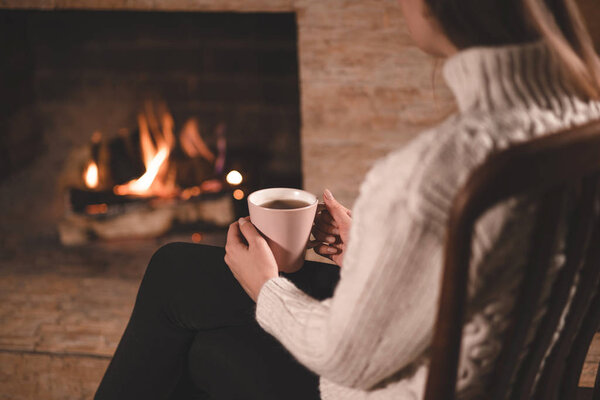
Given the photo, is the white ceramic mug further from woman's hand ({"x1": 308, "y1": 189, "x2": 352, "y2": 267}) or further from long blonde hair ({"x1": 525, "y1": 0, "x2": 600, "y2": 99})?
long blonde hair ({"x1": 525, "y1": 0, "x2": 600, "y2": 99})

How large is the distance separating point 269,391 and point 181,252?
279 mm

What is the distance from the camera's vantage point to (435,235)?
1.46 feet

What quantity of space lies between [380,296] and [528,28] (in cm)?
29

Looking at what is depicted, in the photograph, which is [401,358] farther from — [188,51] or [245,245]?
[188,51]

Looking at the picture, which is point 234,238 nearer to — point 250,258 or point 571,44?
point 250,258

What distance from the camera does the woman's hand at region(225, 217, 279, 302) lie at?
2.26ft

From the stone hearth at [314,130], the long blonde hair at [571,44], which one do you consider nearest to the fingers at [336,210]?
the long blonde hair at [571,44]

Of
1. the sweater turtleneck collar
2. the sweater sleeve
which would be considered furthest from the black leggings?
the sweater turtleneck collar

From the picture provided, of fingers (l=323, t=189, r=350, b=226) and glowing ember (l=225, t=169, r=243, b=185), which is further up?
fingers (l=323, t=189, r=350, b=226)

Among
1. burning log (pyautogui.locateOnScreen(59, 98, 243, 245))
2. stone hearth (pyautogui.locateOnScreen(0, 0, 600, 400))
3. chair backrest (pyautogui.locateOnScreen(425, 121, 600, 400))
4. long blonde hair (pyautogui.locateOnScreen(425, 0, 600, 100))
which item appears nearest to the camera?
chair backrest (pyautogui.locateOnScreen(425, 121, 600, 400))

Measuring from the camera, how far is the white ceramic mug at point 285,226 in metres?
0.69

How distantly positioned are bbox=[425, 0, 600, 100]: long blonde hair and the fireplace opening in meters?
1.18

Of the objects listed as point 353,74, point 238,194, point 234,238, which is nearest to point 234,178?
point 238,194

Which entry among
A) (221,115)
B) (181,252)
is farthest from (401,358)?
(221,115)
